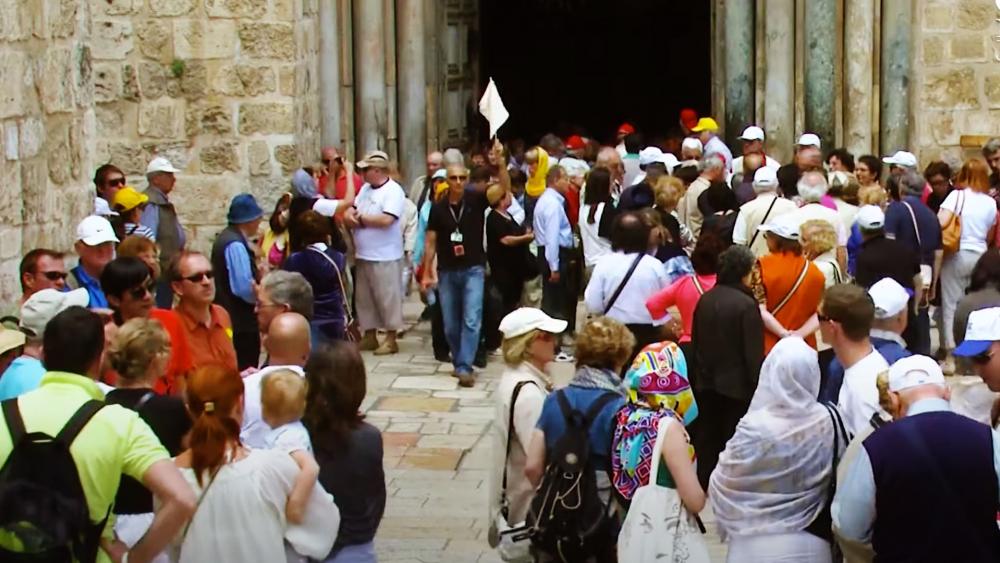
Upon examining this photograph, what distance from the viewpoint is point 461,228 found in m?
12.8

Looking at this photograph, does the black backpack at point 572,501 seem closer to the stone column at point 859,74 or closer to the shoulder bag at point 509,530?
the shoulder bag at point 509,530

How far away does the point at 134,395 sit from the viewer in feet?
20.6

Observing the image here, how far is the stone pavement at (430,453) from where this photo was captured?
909 cm

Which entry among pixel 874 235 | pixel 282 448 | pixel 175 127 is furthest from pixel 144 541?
pixel 175 127

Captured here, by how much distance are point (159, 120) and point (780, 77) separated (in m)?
5.35

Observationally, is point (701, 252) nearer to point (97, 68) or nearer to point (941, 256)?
point (941, 256)

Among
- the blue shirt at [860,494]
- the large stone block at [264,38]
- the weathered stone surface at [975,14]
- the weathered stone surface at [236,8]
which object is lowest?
the blue shirt at [860,494]

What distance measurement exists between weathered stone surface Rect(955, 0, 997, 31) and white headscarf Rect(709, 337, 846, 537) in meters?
10.6

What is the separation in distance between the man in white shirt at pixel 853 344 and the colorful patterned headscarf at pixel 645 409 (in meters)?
0.58

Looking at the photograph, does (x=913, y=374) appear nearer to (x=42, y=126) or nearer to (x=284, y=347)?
(x=284, y=347)

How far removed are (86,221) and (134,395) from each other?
2908 millimetres

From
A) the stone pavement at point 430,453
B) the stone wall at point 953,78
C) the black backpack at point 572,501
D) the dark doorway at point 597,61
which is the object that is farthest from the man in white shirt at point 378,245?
the dark doorway at point 597,61

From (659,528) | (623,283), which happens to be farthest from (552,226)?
(659,528)

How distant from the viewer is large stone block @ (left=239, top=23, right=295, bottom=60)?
1476 cm
